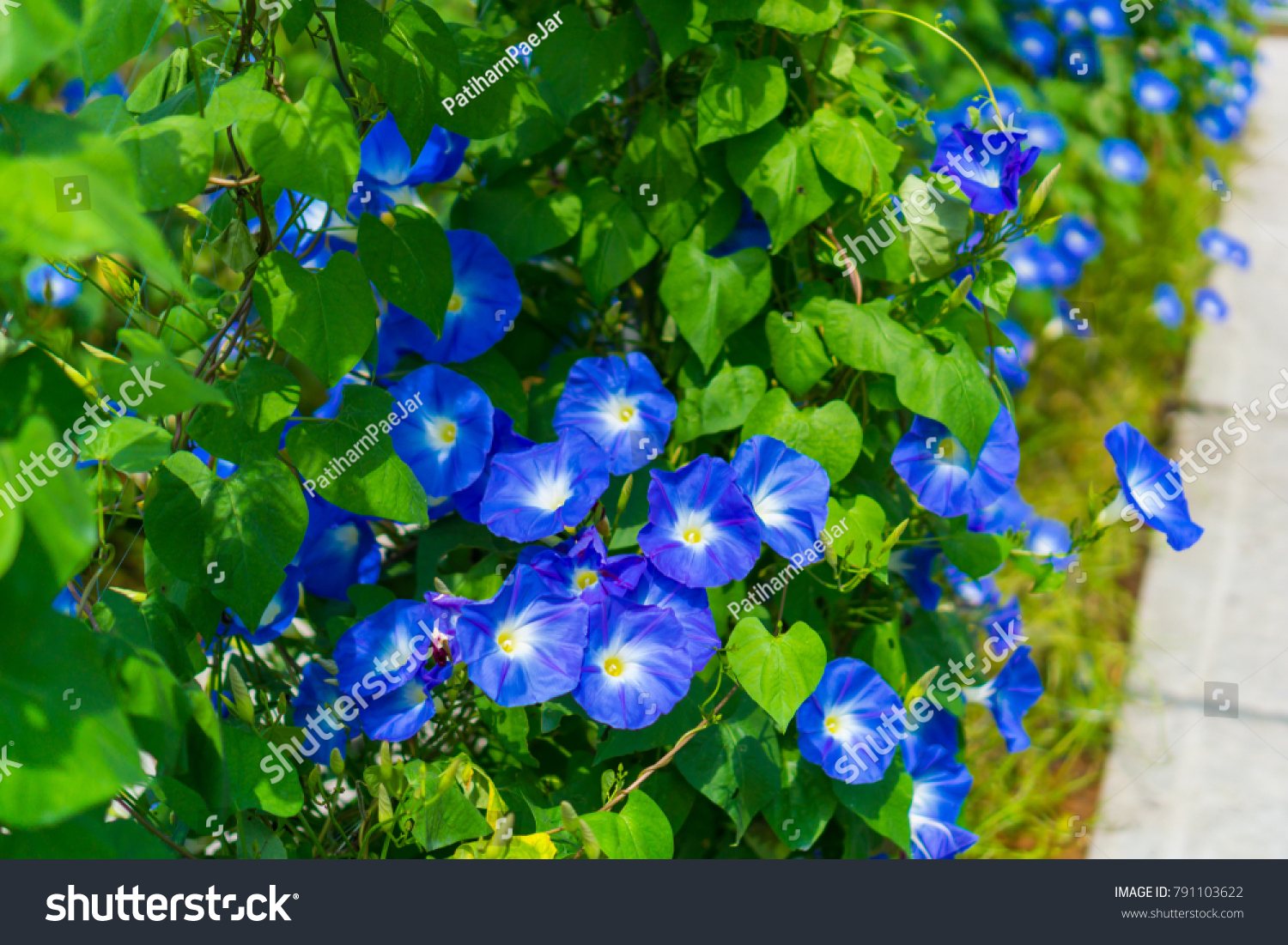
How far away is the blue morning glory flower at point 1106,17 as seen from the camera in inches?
145

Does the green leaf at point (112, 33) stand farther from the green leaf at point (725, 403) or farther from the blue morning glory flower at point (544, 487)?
the green leaf at point (725, 403)

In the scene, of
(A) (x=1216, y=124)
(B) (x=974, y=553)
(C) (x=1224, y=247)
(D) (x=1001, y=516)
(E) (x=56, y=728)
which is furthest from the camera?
(A) (x=1216, y=124)

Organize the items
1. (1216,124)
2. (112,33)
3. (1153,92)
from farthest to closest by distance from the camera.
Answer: (1216,124) < (1153,92) < (112,33)

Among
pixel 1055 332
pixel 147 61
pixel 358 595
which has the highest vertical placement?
pixel 147 61

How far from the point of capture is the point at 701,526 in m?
1.14

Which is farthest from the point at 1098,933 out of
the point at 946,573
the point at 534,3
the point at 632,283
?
the point at 534,3

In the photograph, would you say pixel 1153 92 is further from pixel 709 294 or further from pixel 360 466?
pixel 360 466

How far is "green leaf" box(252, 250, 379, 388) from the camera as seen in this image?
1.03 m

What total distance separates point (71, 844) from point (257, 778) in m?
0.29

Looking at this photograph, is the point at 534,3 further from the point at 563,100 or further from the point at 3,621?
the point at 3,621

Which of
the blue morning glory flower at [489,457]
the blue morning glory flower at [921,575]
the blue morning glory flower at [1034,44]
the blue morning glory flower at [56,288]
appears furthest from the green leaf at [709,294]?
the blue morning glory flower at [1034,44]

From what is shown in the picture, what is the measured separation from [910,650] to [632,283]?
654mm

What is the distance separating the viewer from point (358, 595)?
4.18ft

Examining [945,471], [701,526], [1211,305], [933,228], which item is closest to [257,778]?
[701,526]
